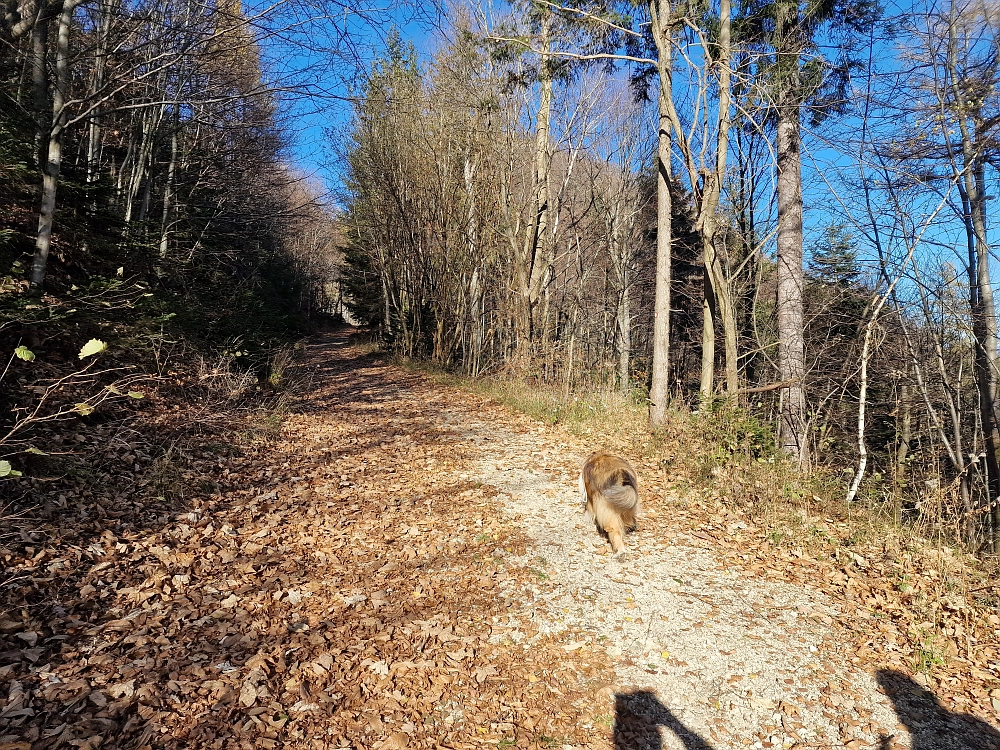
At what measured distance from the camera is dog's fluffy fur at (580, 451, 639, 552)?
4.79m

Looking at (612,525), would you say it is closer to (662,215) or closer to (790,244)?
(662,215)

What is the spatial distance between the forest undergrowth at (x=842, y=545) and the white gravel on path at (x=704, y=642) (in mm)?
297

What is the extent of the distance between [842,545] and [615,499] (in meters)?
2.25

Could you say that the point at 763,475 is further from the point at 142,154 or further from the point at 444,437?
the point at 142,154

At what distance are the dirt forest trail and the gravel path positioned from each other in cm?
1

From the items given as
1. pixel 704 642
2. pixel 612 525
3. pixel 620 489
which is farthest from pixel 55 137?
pixel 704 642

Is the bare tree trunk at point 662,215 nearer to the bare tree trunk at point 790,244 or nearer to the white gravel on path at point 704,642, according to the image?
the bare tree trunk at point 790,244

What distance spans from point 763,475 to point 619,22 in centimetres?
754

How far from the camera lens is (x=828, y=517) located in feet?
17.6

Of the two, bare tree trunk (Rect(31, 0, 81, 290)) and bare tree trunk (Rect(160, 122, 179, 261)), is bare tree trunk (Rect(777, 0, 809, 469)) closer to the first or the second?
bare tree trunk (Rect(31, 0, 81, 290))

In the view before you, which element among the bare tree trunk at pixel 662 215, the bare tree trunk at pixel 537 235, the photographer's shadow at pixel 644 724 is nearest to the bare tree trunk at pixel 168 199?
the bare tree trunk at pixel 537 235

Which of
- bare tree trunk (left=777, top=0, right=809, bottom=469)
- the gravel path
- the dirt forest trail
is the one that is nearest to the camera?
the dirt forest trail

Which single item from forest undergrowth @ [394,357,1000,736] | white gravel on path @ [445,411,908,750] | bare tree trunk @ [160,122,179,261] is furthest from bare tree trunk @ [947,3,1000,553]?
bare tree trunk @ [160,122,179,261]

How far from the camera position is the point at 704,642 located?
3566 millimetres
